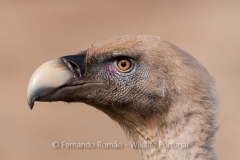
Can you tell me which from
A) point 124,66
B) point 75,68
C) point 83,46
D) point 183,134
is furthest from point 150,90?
point 83,46

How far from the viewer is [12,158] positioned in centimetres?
1066

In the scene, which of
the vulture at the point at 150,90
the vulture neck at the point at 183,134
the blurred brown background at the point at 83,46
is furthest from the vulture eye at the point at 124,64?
the blurred brown background at the point at 83,46

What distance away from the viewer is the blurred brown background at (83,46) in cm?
1119

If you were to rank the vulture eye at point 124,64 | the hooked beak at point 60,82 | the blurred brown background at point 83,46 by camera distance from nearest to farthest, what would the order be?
the hooked beak at point 60,82 < the vulture eye at point 124,64 < the blurred brown background at point 83,46

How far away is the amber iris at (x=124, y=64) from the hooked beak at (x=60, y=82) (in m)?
0.24

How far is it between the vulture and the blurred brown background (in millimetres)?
2659

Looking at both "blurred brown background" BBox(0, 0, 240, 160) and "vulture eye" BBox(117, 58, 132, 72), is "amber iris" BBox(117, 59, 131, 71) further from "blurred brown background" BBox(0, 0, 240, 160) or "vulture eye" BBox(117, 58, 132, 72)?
"blurred brown background" BBox(0, 0, 240, 160)

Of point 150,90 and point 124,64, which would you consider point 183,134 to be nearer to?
point 150,90

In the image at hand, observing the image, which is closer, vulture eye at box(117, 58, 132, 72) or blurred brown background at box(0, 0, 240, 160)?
vulture eye at box(117, 58, 132, 72)

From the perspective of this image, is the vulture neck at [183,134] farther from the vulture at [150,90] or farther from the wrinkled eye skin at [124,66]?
the wrinkled eye skin at [124,66]

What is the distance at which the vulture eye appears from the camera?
4.19 metres

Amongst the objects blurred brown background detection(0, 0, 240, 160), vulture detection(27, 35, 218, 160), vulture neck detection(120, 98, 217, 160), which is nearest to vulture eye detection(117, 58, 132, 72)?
vulture detection(27, 35, 218, 160)

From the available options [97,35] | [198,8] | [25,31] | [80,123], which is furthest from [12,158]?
[198,8]

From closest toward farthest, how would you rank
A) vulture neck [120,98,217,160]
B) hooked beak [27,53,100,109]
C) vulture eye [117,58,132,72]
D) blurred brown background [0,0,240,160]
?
hooked beak [27,53,100,109] < vulture neck [120,98,217,160] < vulture eye [117,58,132,72] < blurred brown background [0,0,240,160]
